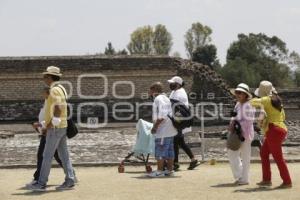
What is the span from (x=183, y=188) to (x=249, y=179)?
1.42 m

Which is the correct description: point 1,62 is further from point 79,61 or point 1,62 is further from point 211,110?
point 211,110

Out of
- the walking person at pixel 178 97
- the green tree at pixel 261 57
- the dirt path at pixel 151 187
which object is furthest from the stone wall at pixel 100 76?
the green tree at pixel 261 57

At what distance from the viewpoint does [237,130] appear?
910cm

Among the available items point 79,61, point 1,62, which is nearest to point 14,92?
point 1,62

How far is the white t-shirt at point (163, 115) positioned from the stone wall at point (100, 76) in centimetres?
1821

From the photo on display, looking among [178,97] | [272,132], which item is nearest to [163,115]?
[178,97]

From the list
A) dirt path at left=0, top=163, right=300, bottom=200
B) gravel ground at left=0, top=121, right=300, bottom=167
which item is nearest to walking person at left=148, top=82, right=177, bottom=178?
dirt path at left=0, top=163, right=300, bottom=200

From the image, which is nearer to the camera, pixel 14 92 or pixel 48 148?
pixel 48 148

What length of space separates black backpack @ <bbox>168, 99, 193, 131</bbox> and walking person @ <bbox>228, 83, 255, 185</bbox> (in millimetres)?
1255

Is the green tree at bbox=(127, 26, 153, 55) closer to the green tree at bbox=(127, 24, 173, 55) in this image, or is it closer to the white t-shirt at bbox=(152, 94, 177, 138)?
the green tree at bbox=(127, 24, 173, 55)

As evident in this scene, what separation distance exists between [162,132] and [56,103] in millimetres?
2132

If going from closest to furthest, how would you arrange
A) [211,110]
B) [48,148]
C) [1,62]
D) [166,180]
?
1. [48,148]
2. [166,180]
3. [211,110]
4. [1,62]

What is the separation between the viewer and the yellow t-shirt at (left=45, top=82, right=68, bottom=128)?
28.3ft

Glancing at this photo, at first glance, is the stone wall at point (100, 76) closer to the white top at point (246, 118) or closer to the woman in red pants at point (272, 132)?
the white top at point (246, 118)
